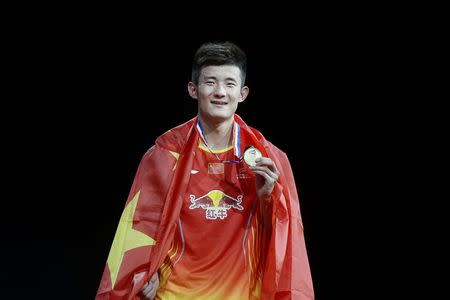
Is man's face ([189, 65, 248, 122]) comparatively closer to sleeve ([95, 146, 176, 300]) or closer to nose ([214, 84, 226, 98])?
nose ([214, 84, 226, 98])

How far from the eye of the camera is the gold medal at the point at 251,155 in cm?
196

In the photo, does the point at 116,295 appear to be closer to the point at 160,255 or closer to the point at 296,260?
the point at 160,255

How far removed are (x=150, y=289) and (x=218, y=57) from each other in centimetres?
72

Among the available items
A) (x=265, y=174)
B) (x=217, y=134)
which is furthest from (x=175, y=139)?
(x=265, y=174)

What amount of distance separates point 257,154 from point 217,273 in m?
0.38

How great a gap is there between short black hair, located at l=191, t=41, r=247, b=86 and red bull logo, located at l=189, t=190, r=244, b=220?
36 cm

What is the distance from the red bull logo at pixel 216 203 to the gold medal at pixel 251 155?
5.8 inches

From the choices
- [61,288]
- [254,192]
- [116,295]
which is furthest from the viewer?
[61,288]

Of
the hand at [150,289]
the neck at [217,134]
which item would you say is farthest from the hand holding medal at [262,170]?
the hand at [150,289]

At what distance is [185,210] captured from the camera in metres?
2.04

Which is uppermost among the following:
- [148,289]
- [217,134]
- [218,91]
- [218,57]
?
[218,57]

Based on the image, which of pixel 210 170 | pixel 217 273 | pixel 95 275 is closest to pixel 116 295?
pixel 217 273

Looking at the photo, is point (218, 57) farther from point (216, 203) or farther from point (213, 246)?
point (213, 246)

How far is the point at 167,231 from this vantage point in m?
1.97
